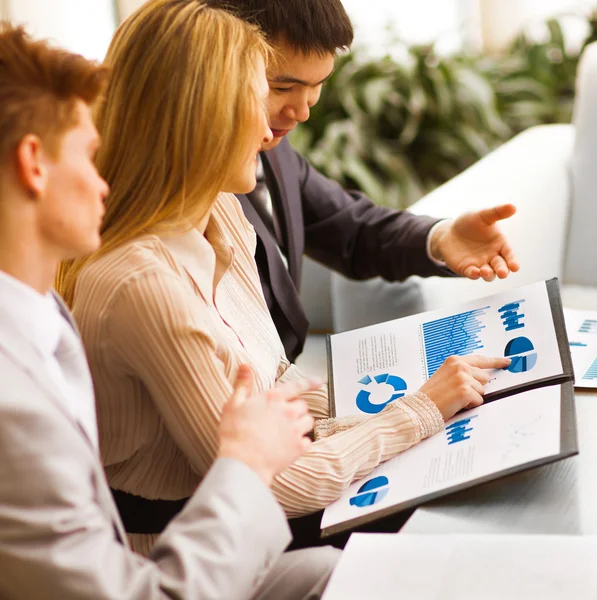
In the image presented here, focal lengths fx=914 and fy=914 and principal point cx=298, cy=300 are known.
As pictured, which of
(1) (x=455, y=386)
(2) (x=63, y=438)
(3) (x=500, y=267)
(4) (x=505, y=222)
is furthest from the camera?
(4) (x=505, y=222)

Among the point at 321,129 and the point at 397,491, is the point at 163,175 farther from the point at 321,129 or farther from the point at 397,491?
the point at 321,129

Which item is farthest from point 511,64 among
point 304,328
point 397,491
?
point 397,491

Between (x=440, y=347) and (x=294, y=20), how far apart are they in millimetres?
483

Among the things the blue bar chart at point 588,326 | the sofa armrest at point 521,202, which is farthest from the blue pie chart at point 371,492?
the sofa armrest at point 521,202

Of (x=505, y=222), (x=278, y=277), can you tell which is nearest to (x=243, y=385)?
(x=278, y=277)

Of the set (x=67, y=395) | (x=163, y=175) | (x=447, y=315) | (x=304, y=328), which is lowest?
(x=304, y=328)

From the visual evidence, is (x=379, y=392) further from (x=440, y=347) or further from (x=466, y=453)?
(x=466, y=453)

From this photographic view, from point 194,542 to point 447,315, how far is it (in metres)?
0.61

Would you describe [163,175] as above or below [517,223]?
above

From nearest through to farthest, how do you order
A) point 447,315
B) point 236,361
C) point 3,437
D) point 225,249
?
point 3,437, point 236,361, point 225,249, point 447,315

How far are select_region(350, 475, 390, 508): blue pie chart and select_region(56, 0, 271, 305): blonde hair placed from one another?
34 cm

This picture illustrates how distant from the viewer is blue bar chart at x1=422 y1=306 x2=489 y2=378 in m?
1.12

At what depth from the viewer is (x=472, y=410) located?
3.28 feet

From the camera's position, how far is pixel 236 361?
0.99 metres
